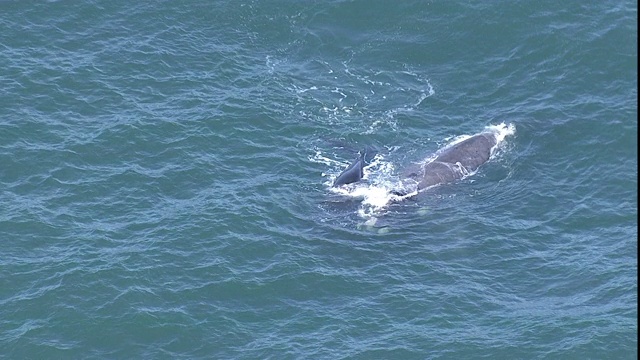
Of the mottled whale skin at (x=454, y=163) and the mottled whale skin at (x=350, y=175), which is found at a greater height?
the mottled whale skin at (x=454, y=163)

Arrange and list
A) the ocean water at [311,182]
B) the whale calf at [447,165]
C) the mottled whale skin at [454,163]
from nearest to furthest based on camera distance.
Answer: the ocean water at [311,182]
the whale calf at [447,165]
the mottled whale skin at [454,163]

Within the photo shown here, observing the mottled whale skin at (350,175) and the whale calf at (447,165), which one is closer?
the mottled whale skin at (350,175)

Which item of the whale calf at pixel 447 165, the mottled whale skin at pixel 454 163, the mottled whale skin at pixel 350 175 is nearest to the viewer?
the mottled whale skin at pixel 350 175

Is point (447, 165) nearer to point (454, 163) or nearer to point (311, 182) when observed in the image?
point (454, 163)

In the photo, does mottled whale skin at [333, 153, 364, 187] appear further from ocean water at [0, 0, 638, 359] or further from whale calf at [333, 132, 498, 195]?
ocean water at [0, 0, 638, 359]

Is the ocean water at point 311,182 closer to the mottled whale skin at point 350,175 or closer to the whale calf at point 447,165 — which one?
the whale calf at point 447,165

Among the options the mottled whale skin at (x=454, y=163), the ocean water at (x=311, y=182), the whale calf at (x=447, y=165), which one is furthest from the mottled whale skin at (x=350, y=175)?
the mottled whale skin at (x=454, y=163)

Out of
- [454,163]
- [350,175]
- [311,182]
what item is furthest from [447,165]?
[311,182]
